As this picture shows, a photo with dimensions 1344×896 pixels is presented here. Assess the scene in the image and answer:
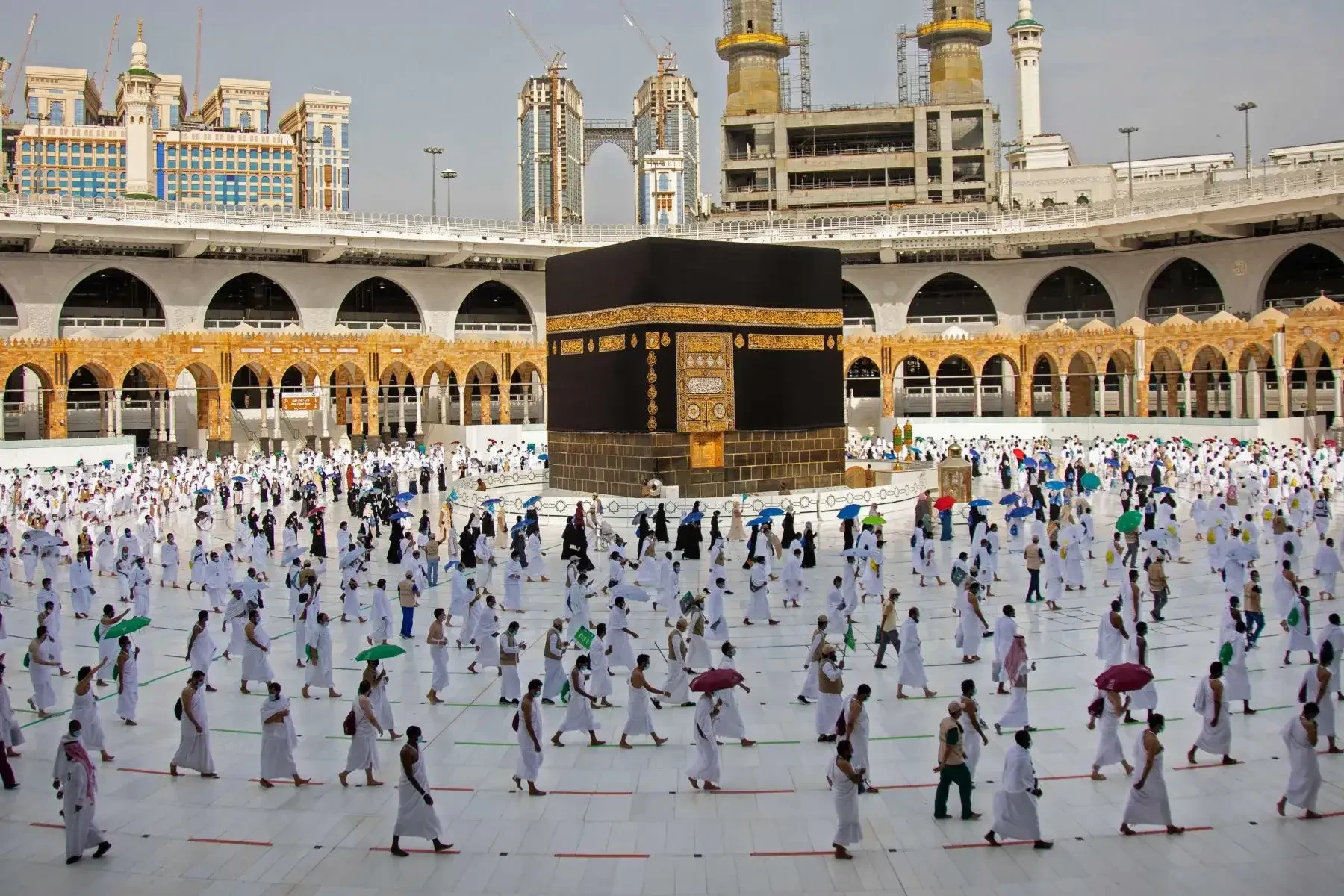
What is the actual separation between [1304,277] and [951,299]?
13.4m

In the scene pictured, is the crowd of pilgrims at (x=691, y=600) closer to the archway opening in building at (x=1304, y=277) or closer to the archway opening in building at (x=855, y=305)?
the archway opening in building at (x=1304, y=277)

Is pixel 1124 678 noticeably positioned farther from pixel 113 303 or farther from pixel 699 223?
pixel 113 303

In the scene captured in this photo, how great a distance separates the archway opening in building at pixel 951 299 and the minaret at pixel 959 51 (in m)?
9.80

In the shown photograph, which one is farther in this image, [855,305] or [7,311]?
[855,305]

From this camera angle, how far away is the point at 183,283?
38031 mm

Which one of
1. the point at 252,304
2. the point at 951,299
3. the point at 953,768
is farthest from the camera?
the point at 951,299

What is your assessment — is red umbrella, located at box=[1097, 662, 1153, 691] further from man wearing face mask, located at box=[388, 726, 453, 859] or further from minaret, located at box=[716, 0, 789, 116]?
minaret, located at box=[716, 0, 789, 116]

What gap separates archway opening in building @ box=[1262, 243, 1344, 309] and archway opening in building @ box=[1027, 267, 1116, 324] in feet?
20.1

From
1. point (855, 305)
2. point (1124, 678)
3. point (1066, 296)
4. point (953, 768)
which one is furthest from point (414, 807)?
point (855, 305)

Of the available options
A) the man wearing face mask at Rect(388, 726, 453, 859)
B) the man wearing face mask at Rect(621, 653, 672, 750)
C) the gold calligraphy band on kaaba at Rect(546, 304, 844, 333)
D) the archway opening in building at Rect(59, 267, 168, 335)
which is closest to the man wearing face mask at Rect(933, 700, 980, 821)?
the man wearing face mask at Rect(621, 653, 672, 750)

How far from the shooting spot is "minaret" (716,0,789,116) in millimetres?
51812

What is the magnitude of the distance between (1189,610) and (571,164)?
93893 millimetres

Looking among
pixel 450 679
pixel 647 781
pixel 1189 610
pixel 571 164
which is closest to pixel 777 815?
pixel 647 781

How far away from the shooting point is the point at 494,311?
4841 centimetres
